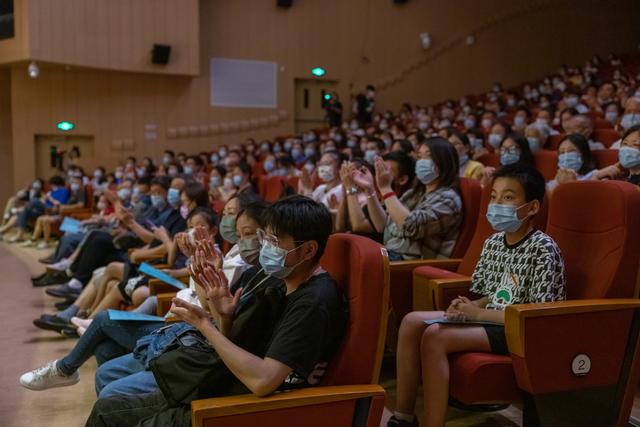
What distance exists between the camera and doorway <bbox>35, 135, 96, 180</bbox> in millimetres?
9195

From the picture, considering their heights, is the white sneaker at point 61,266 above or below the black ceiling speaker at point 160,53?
below

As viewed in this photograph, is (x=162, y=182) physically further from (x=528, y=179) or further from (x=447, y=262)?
(x=528, y=179)

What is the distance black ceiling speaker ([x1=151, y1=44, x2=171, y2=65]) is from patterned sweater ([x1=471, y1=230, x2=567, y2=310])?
7.81 metres

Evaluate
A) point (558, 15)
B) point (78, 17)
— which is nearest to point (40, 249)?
point (78, 17)

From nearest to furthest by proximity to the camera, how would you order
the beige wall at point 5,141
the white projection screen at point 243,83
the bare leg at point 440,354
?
the bare leg at point 440,354 < the beige wall at point 5,141 < the white projection screen at point 243,83

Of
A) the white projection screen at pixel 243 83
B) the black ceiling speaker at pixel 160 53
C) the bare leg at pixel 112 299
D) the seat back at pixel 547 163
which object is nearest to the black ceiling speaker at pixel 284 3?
the white projection screen at pixel 243 83

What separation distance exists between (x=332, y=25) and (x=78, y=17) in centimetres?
426

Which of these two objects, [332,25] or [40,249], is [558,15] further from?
[40,249]

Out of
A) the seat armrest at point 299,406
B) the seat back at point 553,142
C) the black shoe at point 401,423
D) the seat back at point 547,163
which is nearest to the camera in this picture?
the seat armrest at point 299,406

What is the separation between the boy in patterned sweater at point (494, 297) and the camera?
164 centimetres

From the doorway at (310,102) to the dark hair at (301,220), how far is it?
9.33 m

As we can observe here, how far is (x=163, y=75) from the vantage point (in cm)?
958

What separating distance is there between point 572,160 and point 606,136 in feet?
3.71

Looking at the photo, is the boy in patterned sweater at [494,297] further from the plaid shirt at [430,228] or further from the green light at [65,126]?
the green light at [65,126]
